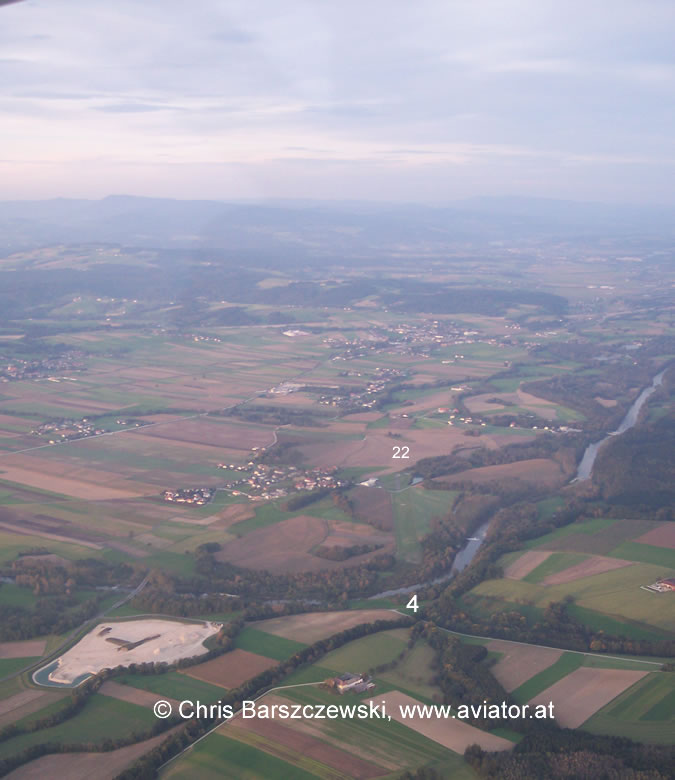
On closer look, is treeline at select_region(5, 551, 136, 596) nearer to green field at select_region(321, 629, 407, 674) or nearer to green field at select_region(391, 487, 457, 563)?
green field at select_region(321, 629, 407, 674)

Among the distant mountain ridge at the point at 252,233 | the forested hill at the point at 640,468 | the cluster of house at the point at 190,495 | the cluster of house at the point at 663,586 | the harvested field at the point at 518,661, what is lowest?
the harvested field at the point at 518,661

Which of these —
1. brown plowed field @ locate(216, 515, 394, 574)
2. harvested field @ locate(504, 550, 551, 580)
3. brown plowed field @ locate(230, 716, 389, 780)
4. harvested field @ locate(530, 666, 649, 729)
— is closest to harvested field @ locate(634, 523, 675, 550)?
harvested field @ locate(504, 550, 551, 580)

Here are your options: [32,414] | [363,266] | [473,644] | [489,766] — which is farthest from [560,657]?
[363,266]

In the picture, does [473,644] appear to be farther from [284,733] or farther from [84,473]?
[84,473]

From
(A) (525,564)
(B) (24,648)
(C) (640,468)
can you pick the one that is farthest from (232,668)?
(C) (640,468)

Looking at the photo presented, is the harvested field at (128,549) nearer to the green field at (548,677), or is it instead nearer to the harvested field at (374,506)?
the harvested field at (374,506)

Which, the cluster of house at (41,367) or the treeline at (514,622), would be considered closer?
the treeline at (514,622)

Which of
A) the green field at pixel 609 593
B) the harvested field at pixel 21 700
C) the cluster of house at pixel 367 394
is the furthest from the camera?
the cluster of house at pixel 367 394

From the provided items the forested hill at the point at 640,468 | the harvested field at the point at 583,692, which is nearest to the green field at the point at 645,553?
the forested hill at the point at 640,468
